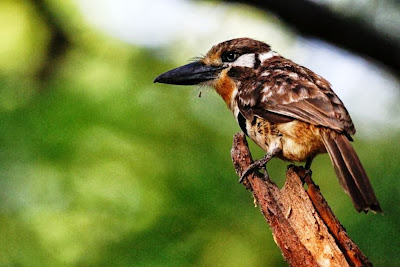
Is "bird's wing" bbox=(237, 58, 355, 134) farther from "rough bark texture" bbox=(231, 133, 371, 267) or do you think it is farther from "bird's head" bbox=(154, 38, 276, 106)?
"rough bark texture" bbox=(231, 133, 371, 267)

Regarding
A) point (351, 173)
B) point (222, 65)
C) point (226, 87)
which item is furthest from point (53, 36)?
point (351, 173)

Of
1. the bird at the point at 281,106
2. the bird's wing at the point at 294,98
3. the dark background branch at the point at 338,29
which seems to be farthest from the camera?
the dark background branch at the point at 338,29

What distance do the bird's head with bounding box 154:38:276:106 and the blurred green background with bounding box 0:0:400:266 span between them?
16.0 inches

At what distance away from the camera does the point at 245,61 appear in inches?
173

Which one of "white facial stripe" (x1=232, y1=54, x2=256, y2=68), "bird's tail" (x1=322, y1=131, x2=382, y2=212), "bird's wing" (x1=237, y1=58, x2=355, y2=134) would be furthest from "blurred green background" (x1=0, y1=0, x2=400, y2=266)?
"bird's tail" (x1=322, y1=131, x2=382, y2=212)

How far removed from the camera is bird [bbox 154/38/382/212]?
11.0ft

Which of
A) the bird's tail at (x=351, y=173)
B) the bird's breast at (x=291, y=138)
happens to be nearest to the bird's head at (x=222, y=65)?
the bird's breast at (x=291, y=138)

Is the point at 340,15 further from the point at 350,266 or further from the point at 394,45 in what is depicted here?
the point at 350,266

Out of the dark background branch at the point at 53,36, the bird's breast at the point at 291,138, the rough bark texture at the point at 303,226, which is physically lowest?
the rough bark texture at the point at 303,226

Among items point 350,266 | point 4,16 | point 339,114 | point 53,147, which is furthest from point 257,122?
point 4,16

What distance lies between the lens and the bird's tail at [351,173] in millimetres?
3129

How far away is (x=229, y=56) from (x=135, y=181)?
977 millimetres

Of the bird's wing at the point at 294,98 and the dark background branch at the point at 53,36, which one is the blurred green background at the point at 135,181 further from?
the bird's wing at the point at 294,98

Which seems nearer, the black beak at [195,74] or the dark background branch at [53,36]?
the black beak at [195,74]
